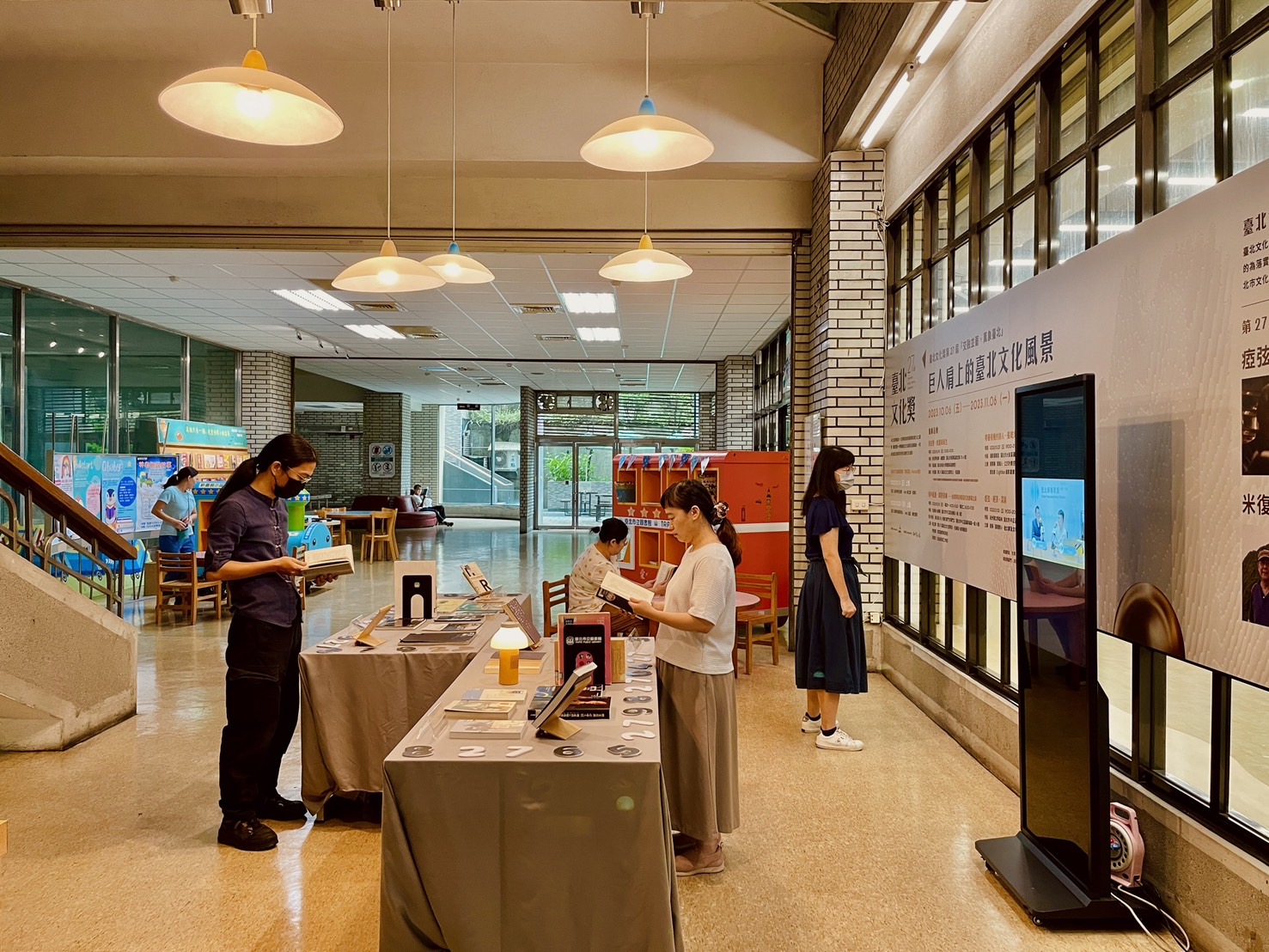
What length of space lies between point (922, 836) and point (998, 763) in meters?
0.91

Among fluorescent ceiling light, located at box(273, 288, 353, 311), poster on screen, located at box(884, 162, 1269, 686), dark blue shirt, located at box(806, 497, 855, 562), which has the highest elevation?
fluorescent ceiling light, located at box(273, 288, 353, 311)

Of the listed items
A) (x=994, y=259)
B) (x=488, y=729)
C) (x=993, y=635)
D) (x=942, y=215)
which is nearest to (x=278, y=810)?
(x=488, y=729)

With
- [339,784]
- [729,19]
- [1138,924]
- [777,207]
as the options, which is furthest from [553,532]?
[1138,924]

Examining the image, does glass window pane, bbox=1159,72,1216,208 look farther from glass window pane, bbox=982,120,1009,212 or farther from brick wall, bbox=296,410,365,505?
brick wall, bbox=296,410,365,505

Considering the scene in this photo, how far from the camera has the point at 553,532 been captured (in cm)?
2012

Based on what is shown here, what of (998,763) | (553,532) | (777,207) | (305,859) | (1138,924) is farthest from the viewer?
(553,532)

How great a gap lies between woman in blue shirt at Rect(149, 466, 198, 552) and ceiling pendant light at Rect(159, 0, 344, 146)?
7.01m

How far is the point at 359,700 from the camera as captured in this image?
11.6ft

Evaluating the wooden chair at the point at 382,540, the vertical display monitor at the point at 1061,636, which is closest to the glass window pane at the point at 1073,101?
the vertical display monitor at the point at 1061,636

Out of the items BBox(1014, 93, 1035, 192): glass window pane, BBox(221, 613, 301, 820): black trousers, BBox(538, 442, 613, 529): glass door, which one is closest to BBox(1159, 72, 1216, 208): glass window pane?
BBox(1014, 93, 1035, 192): glass window pane

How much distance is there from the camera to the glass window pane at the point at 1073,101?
3.62 metres

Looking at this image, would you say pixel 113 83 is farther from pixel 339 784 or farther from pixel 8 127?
pixel 339 784

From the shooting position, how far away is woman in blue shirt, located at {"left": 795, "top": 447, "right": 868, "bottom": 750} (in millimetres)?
4391

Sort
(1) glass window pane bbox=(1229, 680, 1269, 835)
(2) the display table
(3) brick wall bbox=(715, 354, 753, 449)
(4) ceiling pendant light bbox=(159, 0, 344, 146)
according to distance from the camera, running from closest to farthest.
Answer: (2) the display table, (4) ceiling pendant light bbox=(159, 0, 344, 146), (1) glass window pane bbox=(1229, 680, 1269, 835), (3) brick wall bbox=(715, 354, 753, 449)
